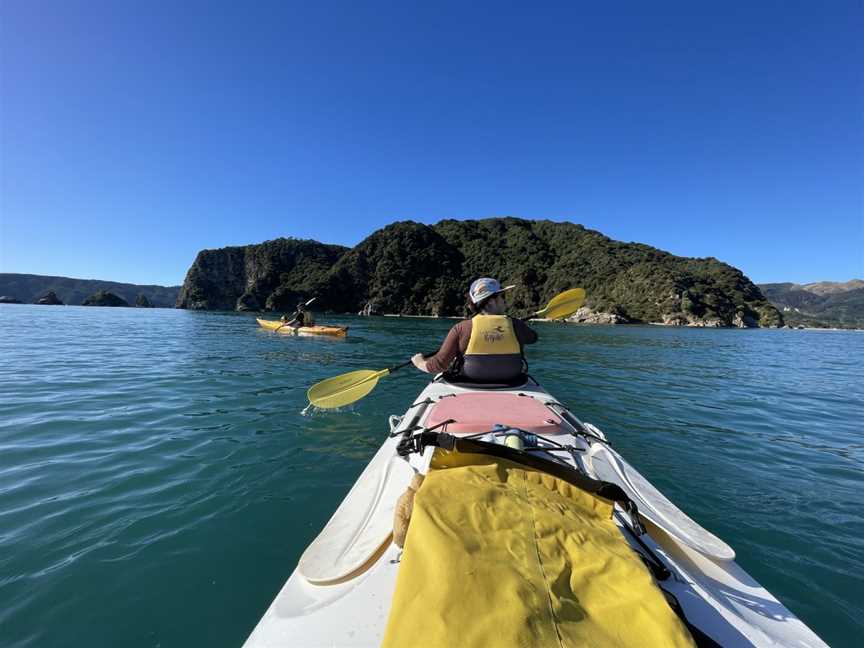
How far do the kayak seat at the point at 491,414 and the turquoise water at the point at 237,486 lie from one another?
4.72 ft

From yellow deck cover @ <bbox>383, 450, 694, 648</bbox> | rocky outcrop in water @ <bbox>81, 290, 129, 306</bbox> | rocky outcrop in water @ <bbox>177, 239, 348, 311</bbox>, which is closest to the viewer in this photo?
yellow deck cover @ <bbox>383, 450, 694, 648</bbox>

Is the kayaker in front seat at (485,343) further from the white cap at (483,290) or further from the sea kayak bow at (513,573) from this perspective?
the sea kayak bow at (513,573)

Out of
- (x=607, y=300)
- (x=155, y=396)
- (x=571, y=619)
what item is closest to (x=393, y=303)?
(x=607, y=300)

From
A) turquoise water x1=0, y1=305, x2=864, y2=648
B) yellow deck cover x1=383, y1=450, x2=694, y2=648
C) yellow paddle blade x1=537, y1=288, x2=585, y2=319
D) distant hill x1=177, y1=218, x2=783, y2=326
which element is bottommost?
turquoise water x1=0, y1=305, x2=864, y2=648

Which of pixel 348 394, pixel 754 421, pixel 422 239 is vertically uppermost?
pixel 422 239

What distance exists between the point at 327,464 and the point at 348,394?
1.40m

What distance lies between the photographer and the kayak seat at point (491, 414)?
3456mm

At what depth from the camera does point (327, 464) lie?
4.68 m

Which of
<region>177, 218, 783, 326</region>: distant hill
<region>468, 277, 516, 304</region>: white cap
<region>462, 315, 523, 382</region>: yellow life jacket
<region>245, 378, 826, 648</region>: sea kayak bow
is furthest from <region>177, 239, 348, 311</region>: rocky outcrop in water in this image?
<region>245, 378, 826, 648</region>: sea kayak bow

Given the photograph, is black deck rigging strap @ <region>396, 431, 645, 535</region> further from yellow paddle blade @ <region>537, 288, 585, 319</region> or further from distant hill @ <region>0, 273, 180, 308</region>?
distant hill @ <region>0, 273, 180, 308</region>

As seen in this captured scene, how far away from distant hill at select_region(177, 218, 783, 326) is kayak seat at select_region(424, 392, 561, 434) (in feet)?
281

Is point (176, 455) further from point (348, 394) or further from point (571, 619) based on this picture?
point (571, 619)

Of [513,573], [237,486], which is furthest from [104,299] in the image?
[513,573]

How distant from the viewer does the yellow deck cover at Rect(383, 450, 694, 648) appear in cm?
121
